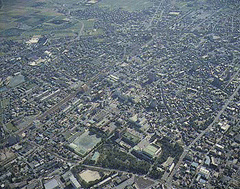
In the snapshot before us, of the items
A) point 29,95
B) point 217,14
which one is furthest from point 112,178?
point 217,14

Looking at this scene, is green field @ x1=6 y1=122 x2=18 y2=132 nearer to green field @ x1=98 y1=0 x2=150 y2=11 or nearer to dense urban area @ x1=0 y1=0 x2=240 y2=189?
dense urban area @ x1=0 y1=0 x2=240 y2=189

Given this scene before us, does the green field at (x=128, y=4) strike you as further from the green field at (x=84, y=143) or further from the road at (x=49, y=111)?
the green field at (x=84, y=143)

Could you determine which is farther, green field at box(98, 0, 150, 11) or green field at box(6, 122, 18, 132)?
green field at box(98, 0, 150, 11)

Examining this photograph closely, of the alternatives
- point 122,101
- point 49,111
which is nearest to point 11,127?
point 49,111

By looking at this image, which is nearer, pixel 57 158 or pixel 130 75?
pixel 57 158

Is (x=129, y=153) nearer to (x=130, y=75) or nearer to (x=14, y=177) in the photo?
(x=14, y=177)

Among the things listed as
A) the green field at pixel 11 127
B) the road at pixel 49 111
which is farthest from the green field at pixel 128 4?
the green field at pixel 11 127

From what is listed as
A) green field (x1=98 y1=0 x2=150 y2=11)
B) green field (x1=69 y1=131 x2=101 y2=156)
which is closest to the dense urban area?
green field (x1=69 y1=131 x2=101 y2=156)

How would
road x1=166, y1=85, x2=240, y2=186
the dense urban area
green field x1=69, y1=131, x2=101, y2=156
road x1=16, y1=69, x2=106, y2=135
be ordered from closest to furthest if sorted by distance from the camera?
road x1=166, y1=85, x2=240, y2=186 < the dense urban area < green field x1=69, y1=131, x2=101, y2=156 < road x1=16, y1=69, x2=106, y2=135

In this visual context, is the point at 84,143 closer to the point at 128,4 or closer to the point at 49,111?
the point at 49,111
